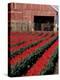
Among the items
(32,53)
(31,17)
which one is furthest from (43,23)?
(32,53)

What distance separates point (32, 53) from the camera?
2.33 m

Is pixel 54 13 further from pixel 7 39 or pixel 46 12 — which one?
pixel 7 39

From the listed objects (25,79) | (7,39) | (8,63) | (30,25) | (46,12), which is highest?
(46,12)

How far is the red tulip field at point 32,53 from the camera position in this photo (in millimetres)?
2277

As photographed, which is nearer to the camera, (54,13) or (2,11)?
(2,11)

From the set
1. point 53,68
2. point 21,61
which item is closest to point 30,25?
point 21,61

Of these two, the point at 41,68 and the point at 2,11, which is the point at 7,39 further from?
the point at 41,68

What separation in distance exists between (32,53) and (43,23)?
0.37 metres

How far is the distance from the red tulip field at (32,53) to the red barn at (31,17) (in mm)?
68

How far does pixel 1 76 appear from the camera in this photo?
2.25m

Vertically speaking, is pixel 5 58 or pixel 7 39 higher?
pixel 7 39

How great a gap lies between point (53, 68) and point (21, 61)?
386 mm

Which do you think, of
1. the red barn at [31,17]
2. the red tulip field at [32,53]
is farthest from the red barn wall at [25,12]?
the red tulip field at [32,53]

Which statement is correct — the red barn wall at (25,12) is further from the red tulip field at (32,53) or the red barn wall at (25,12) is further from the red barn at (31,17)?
the red tulip field at (32,53)
